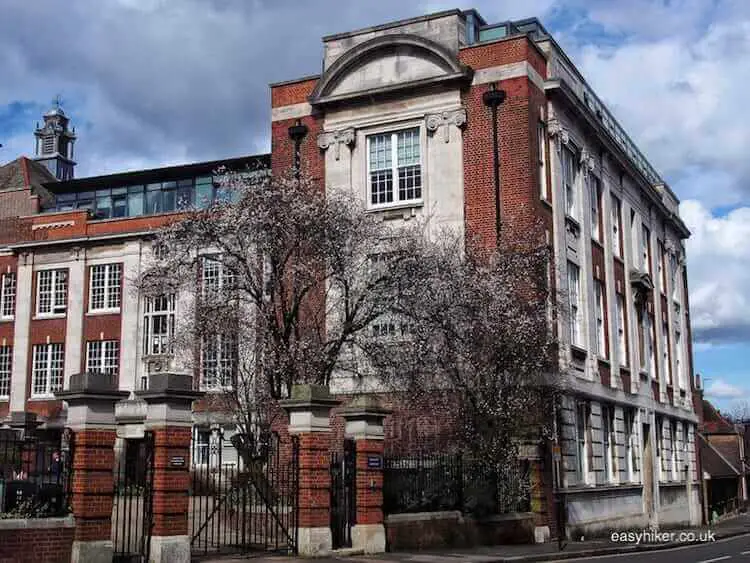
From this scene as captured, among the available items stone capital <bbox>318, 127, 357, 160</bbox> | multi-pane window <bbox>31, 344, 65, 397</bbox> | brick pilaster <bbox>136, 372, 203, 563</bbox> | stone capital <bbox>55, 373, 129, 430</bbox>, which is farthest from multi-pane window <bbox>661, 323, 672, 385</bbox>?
stone capital <bbox>55, 373, 129, 430</bbox>

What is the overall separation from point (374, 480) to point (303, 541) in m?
2.15

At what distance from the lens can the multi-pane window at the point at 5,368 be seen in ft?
149

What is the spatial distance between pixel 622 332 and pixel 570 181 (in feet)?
25.4

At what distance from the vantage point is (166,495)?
16.8m

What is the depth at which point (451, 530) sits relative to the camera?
73.6ft

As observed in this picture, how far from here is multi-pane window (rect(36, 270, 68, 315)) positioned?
45094 mm

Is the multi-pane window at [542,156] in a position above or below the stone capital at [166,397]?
above

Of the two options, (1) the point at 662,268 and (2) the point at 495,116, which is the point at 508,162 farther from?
(1) the point at 662,268

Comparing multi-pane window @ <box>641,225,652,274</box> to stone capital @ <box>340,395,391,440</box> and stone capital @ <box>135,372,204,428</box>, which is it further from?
stone capital @ <box>135,372,204,428</box>

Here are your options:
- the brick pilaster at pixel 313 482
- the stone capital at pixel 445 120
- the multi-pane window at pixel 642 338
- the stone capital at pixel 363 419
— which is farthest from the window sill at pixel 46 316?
the brick pilaster at pixel 313 482

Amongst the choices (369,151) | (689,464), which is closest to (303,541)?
(369,151)

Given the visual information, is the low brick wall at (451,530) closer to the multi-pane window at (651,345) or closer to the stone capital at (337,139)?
the stone capital at (337,139)

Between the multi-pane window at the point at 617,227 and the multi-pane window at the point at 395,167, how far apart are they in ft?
35.1

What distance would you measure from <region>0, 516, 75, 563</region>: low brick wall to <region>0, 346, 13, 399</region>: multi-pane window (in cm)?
3146
